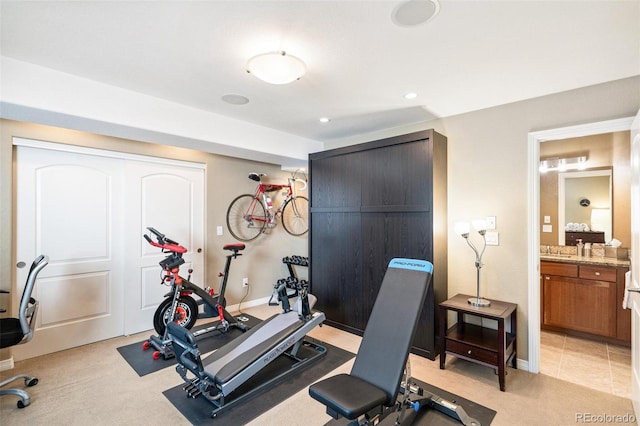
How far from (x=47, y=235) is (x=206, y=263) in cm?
179

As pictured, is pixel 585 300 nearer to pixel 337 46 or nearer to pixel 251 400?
pixel 251 400

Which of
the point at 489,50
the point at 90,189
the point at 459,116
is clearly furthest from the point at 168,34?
the point at 459,116

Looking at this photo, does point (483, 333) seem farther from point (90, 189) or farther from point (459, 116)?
point (90, 189)

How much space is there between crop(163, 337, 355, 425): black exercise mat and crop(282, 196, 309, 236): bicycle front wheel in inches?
106

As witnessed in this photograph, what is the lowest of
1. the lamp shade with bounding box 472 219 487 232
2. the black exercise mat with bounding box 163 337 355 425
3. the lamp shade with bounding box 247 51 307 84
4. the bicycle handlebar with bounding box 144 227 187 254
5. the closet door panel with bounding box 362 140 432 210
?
the black exercise mat with bounding box 163 337 355 425

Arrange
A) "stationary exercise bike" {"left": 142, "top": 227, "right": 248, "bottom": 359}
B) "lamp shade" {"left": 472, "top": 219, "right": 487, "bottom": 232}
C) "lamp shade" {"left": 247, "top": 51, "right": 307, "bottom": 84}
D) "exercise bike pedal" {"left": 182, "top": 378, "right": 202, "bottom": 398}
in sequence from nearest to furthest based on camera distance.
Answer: "lamp shade" {"left": 247, "top": 51, "right": 307, "bottom": 84}, "exercise bike pedal" {"left": 182, "top": 378, "right": 202, "bottom": 398}, "lamp shade" {"left": 472, "top": 219, "right": 487, "bottom": 232}, "stationary exercise bike" {"left": 142, "top": 227, "right": 248, "bottom": 359}

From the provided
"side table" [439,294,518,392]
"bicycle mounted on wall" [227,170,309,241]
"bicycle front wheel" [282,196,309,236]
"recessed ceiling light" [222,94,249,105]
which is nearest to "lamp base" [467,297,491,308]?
"side table" [439,294,518,392]

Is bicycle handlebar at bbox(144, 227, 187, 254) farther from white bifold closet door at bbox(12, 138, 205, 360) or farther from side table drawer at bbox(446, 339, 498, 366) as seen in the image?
side table drawer at bbox(446, 339, 498, 366)

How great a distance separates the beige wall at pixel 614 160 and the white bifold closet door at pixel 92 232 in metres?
5.06

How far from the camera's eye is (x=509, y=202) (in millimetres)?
3004

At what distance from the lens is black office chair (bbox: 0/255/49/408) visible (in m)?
2.30

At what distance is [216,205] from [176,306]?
1611 millimetres

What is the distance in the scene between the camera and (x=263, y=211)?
198 inches
